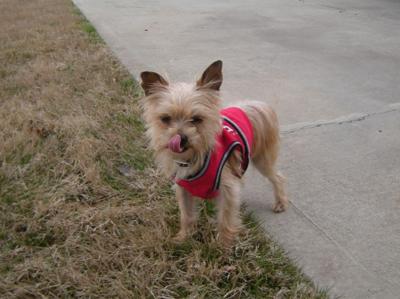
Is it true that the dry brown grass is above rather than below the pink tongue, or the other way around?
below

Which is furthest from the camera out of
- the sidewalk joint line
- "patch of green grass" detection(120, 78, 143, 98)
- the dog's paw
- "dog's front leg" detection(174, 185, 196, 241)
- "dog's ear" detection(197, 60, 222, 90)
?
"patch of green grass" detection(120, 78, 143, 98)

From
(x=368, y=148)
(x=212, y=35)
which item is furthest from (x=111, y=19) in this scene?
(x=368, y=148)

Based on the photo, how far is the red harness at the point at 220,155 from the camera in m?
2.47

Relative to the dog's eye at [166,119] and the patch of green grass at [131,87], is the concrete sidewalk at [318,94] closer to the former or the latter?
the patch of green grass at [131,87]

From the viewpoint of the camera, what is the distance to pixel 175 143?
226 centimetres

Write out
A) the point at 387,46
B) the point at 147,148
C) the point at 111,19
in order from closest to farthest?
1. the point at 147,148
2. the point at 387,46
3. the point at 111,19

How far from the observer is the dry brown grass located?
2.33 m

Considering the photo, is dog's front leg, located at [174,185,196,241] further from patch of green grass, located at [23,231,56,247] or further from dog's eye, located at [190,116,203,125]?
patch of green grass, located at [23,231,56,247]

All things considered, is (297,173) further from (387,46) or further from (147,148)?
(387,46)

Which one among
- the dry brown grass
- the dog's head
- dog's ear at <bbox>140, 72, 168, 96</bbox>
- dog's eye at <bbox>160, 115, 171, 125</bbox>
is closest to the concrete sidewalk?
the dry brown grass

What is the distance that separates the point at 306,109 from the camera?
4.62 metres

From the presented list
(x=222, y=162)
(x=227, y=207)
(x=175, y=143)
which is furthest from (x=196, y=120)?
(x=227, y=207)

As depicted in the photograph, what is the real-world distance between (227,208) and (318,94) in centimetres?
290

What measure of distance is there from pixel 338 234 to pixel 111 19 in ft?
26.7
